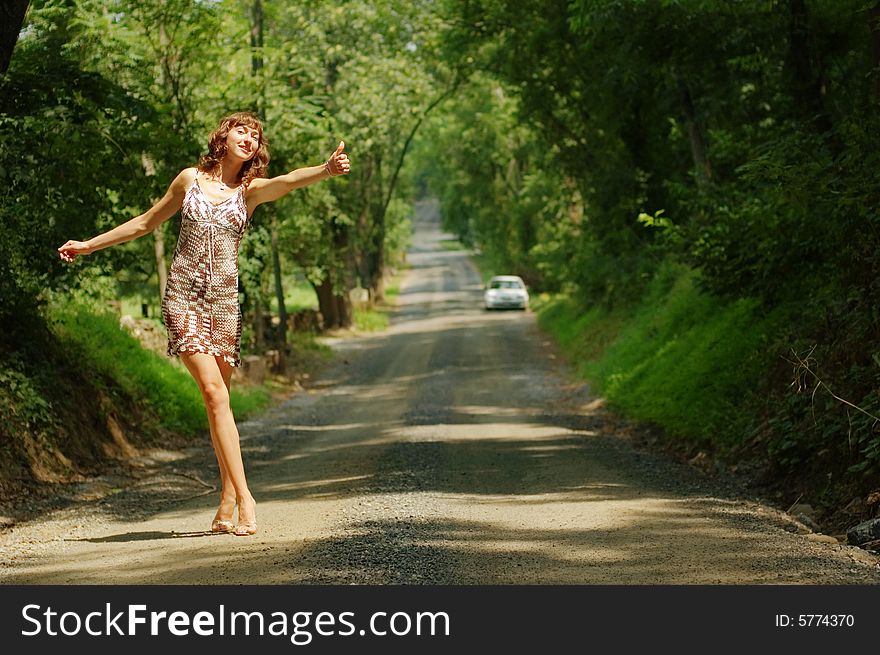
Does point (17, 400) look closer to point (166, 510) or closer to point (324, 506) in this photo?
point (166, 510)

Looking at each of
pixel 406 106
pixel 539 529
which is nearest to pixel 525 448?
pixel 539 529

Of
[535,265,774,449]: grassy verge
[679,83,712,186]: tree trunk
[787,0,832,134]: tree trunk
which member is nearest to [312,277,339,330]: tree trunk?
[535,265,774,449]: grassy verge

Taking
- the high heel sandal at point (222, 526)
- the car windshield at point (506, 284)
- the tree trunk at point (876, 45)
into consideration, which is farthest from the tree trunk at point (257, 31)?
the car windshield at point (506, 284)

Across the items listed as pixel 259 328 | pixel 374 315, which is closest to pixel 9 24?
pixel 259 328

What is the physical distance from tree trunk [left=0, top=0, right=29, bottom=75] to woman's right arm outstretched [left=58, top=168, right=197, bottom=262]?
16.2 feet

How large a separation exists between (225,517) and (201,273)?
1.63 m

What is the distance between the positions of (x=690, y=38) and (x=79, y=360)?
10.6 metres

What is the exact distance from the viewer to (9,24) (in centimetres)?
1115

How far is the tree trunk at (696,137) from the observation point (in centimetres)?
2367

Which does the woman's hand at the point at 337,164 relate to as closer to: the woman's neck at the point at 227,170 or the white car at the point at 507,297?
the woman's neck at the point at 227,170

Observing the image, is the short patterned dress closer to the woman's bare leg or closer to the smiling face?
the woman's bare leg

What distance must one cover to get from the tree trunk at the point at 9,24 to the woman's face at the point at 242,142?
16.9ft

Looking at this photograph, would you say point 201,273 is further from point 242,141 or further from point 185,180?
point 242,141

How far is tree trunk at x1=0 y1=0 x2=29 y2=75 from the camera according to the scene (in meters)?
11.0
